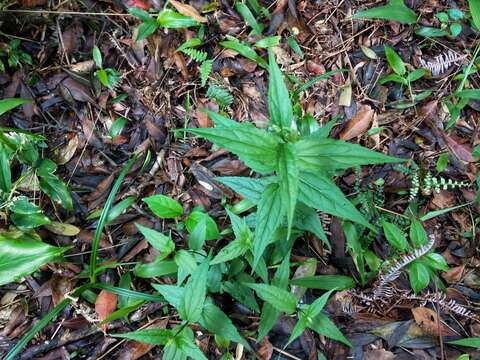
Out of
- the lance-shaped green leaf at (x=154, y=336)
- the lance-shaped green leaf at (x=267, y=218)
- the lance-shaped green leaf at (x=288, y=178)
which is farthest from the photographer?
the lance-shaped green leaf at (x=154, y=336)

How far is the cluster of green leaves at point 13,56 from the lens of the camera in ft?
8.14

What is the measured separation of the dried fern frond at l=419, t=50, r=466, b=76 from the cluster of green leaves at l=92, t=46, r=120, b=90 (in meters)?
1.90

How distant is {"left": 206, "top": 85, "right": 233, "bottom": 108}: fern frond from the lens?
2.45 metres

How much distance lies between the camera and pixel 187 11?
256cm

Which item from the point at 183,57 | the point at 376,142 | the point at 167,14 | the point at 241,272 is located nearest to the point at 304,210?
the point at 241,272

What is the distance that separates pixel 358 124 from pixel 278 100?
1107 mm

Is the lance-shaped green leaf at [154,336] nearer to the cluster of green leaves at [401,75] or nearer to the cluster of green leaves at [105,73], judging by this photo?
the cluster of green leaves at [105,73]

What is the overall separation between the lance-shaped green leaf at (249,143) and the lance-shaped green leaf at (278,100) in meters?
0.11

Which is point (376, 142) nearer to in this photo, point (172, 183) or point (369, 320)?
point (369, 320)

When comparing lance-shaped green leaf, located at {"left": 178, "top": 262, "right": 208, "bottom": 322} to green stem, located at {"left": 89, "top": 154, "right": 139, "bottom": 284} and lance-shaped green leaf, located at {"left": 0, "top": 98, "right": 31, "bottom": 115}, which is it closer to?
green stem, located at {"left": 89, "top": 154, "right": 139, "bottom": 284}

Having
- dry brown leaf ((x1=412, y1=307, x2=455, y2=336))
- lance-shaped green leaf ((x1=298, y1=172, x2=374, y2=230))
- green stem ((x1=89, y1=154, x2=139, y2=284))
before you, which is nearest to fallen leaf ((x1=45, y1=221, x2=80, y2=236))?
green stem ((x1=89, y1=154, x2=139, y2=284))

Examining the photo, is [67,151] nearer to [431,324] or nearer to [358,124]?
[358,124]

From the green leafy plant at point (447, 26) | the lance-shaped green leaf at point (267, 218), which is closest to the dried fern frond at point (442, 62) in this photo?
the green leafy plant at point (447, 26)

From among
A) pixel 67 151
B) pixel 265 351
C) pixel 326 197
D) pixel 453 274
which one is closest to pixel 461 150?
pixel 453 274
